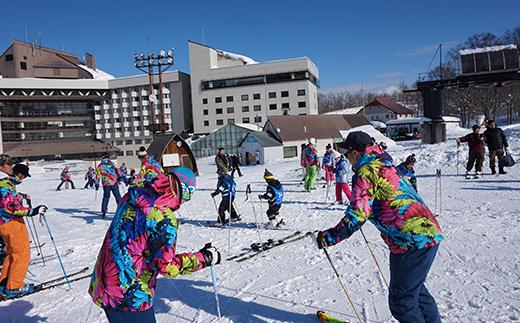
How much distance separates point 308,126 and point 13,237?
38201 mm

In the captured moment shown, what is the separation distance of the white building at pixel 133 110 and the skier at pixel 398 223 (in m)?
68.7

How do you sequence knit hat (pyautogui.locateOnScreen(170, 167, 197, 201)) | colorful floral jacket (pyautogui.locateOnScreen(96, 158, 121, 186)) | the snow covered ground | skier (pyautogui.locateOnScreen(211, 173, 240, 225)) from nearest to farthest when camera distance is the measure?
knit hat (pyautogui.locateOnScreen(170, 167, 197, 201)) → the snow covered ground → skier (pyautogui.locateOnScreen(211, 173, 240, 225)) → colorful floral jacket (pyautogui.locateOnScreen(96, 158, 121, 186))

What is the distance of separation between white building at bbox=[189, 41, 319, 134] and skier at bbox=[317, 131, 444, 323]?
196ft

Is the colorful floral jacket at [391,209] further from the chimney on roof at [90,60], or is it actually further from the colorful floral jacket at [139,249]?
the chimney on roof at [90,60]

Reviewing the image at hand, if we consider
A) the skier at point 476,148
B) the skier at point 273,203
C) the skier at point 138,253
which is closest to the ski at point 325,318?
the skier at point 138,253

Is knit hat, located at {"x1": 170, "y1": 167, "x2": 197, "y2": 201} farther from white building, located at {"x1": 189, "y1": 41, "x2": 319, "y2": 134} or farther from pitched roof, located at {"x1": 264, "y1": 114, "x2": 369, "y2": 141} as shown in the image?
white building, located at {"x1": 189, "y1": 41, "x2": 319, "y2": 134}

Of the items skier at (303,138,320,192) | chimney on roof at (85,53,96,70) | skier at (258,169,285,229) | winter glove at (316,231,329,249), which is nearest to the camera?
winter glove at (316,231,329,249)

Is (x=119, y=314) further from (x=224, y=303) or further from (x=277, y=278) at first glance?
(x=277, y=278)

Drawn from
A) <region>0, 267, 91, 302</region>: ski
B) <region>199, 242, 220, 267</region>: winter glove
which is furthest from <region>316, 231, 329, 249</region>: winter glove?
<region>0, 267, 91, 302</region>: ski

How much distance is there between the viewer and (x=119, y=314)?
7.64 feet


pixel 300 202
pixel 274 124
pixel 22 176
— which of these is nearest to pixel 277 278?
pixel 22 176

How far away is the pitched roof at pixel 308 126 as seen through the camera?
3809cm

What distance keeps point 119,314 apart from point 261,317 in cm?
194

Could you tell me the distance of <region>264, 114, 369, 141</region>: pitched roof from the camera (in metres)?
38.1
